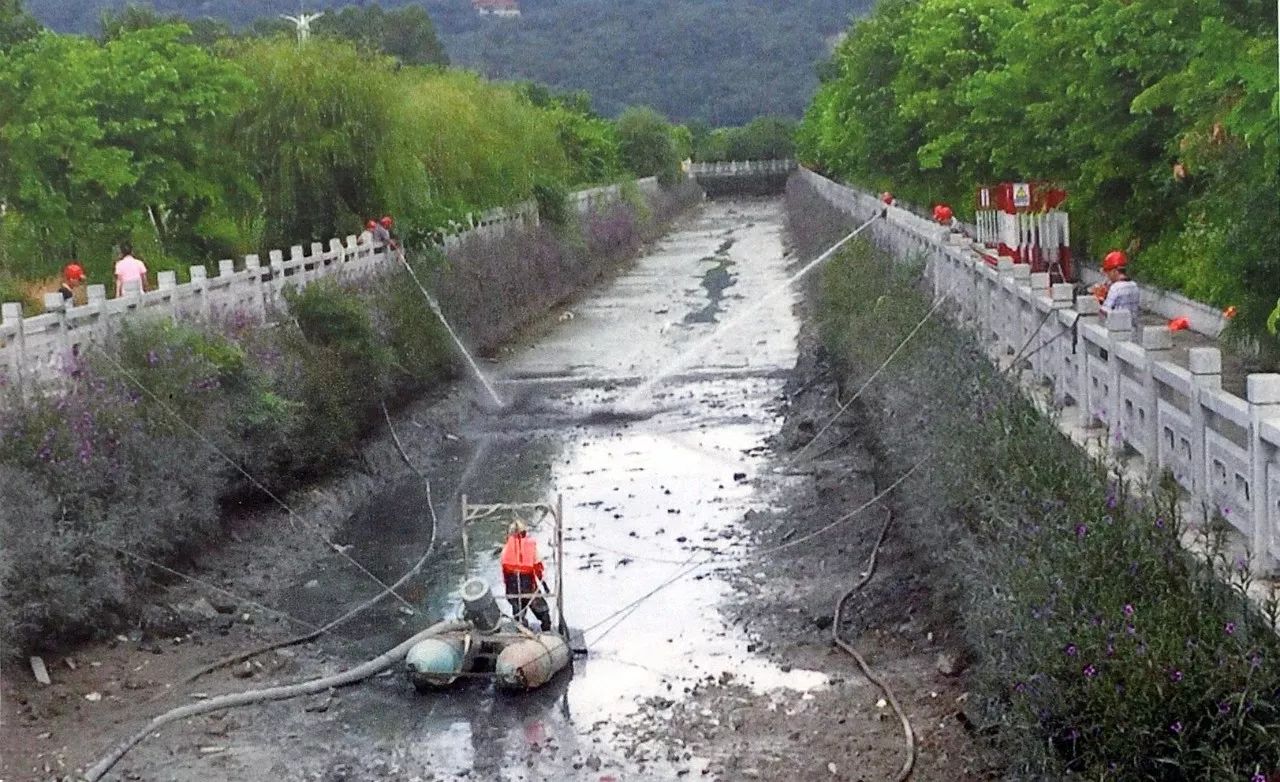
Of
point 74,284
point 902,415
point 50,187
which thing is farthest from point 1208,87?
point 50,187

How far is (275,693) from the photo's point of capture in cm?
1198

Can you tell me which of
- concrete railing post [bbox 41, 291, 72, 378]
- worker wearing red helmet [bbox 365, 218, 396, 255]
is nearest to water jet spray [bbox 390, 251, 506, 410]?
worker wearing red helmet [bbox 365, 218, 396, 255]

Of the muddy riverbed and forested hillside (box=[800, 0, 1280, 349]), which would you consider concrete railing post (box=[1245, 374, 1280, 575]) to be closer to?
the muddy riverbed

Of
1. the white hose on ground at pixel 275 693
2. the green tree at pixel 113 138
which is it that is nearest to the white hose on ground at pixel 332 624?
→ the white hose on ground at pixel 275 693

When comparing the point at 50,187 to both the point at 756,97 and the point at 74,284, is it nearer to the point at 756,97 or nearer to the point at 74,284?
the point at 74,284

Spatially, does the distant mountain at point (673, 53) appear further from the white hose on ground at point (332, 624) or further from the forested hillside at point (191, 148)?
the white hose on ground at point (332, 624)

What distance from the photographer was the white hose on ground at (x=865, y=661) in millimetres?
9570

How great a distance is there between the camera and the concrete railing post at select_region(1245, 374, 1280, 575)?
727 cm

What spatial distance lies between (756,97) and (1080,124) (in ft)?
540

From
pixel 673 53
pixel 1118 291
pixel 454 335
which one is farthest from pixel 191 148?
pixel 673 53

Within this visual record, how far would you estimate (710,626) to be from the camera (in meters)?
13.8

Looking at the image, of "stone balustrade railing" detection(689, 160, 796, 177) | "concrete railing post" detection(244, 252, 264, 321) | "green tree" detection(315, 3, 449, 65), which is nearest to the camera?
"concrete railing post" detection(244, 252, 264, 321)

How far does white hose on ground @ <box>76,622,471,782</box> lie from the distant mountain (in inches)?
5323

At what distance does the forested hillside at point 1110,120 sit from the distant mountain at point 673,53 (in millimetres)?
110915
